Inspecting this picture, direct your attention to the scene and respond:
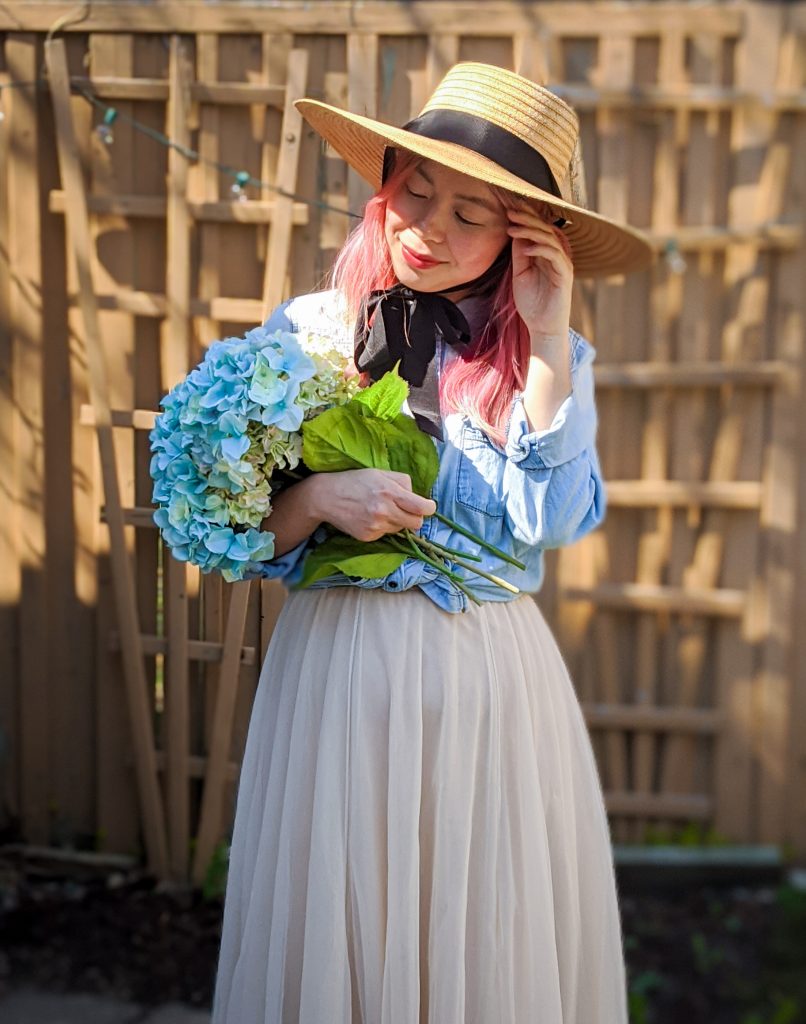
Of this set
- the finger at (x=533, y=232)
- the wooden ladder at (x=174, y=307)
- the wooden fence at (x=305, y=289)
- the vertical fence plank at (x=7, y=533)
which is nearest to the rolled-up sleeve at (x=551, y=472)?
the finger at (x=533, y=232)

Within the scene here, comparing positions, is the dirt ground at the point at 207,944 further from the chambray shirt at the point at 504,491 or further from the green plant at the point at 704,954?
the chambray shirt at the point at 504,491

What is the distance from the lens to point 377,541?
1847 millimetres

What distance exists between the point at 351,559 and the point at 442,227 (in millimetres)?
562

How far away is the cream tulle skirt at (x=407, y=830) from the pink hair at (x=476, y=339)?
1.12ft

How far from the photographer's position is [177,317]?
3260 millimetres

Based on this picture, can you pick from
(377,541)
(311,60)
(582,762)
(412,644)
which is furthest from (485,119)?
(311,60)

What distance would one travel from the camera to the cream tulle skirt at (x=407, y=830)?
6.01 feet

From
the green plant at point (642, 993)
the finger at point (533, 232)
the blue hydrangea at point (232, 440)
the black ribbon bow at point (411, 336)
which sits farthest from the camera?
the green plant at point (642, 993)

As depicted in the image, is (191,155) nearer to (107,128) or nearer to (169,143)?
(169,143)

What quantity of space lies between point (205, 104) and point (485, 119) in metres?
1.67

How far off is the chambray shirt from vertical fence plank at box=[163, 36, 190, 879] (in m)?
1.29

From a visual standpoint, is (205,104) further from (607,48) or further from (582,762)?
(582,762)

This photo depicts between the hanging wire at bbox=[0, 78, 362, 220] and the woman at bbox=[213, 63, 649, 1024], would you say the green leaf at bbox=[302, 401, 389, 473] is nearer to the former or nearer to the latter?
the woman at bbox=[213, 63, 649, 1024]

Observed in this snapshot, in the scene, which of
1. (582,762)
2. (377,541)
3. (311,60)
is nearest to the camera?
(377,541)
